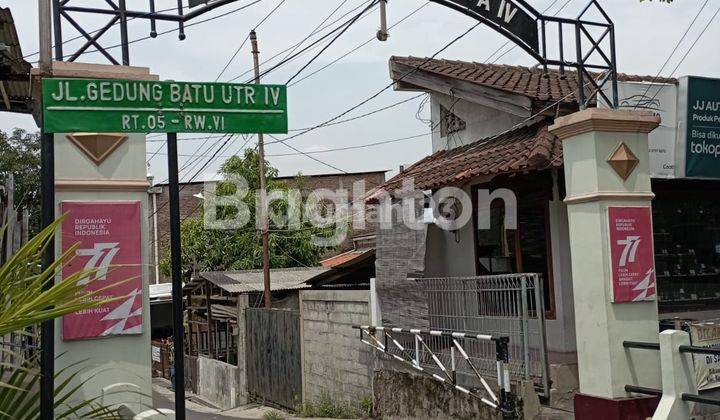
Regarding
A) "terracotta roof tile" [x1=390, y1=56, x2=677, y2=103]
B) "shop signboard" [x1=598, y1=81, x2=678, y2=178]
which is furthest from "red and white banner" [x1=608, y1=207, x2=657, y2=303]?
"terracotta roof tile" [x1=390, y1=56, x2=677, y2=103]

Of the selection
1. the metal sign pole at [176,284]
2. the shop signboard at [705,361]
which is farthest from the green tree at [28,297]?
the shop signboard at [705,361]

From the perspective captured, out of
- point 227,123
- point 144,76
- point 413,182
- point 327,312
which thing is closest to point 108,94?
point 227,123

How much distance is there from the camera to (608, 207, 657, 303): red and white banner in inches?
299

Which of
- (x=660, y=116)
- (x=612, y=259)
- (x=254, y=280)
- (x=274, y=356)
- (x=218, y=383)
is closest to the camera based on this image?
(x=612, y=259)

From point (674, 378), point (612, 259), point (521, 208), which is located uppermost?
point (521, 208)

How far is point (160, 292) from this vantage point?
103 ft

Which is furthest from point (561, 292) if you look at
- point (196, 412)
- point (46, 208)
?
point (196, 412)

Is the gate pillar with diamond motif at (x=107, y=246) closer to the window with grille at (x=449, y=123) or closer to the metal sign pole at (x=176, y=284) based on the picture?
the metal sign pole at (x=176, y=284)

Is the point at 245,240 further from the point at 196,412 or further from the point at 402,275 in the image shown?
the point at 402,275

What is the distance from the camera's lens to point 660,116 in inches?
398

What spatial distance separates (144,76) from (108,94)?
1465mm

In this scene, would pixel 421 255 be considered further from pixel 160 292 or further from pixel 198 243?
pixel 160 292

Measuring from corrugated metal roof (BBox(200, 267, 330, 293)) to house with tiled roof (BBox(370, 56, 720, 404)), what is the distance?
7.52 m

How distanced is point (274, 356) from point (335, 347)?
347 centimetres
